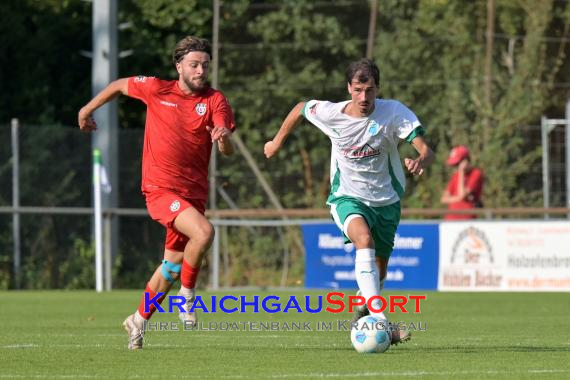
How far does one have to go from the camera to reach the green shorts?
9.74m

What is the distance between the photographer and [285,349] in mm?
9531

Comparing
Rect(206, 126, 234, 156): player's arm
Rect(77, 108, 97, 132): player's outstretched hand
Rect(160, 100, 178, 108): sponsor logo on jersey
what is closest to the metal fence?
Rect(160, 100, 178, 108): sponsor logo on jersey

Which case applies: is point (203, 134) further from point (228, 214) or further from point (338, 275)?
point (228, 214)

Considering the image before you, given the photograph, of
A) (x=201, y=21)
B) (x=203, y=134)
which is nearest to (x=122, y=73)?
(x=201, y=21)

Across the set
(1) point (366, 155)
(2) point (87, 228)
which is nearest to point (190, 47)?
(1) point (366, 155)

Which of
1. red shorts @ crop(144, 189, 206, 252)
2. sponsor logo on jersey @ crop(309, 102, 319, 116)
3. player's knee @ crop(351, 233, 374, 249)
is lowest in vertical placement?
player's knee @ crop(351, 233, 374, 249)

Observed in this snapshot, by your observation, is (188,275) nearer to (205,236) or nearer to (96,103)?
(205,236)

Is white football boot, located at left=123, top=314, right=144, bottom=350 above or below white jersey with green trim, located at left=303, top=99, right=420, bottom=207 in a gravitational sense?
below

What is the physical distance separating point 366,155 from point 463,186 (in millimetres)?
11027

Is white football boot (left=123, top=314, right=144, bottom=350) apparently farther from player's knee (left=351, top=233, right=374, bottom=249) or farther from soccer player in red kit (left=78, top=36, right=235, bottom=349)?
player's knee (left=351, top=233, right=374, bottom=249)

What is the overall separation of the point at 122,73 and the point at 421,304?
13.4 metres

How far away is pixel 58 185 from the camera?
23.0m

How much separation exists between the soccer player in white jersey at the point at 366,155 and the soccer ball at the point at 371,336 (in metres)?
0.35

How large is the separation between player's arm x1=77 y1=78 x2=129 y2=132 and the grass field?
156cm
